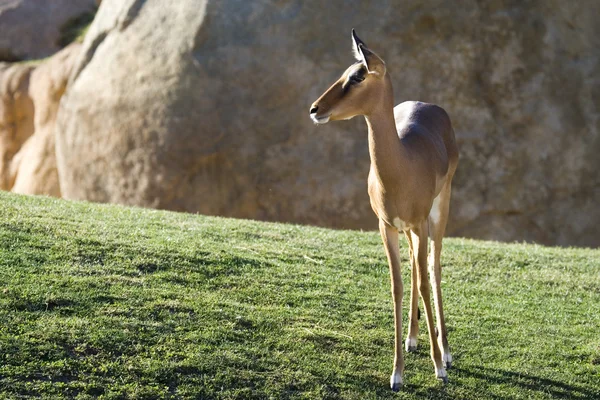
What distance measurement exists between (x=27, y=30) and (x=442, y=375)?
1418 cm

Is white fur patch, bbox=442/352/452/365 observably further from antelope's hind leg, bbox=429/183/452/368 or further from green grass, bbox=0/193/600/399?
antelope's hind leg, bbox=429/183/452/368

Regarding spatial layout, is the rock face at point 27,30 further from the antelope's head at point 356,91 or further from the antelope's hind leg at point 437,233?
the antelope's head at point 356,91

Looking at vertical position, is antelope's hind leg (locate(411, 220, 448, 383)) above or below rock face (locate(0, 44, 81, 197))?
above

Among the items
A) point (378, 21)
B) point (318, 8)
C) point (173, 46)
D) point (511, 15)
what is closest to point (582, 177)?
point (511, 15)

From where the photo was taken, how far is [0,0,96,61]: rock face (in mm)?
17922

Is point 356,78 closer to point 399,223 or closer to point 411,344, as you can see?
point 399,223

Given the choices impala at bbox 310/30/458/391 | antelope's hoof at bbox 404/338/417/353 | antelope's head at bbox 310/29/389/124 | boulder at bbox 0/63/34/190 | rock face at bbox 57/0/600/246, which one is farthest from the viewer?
boulder at bbox 0/63/34/190

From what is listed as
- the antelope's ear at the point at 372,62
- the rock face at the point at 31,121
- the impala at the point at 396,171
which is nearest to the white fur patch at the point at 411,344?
the impala at the point at 396,171

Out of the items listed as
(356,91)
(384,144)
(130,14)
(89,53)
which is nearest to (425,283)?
(384,144)

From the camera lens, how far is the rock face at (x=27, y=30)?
1792 cm

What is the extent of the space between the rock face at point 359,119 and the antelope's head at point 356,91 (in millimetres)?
7896

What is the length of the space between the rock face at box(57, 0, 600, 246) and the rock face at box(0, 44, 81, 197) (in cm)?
Result: 311

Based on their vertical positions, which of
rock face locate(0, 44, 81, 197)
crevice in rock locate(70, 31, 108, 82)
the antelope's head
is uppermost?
the antelope's head

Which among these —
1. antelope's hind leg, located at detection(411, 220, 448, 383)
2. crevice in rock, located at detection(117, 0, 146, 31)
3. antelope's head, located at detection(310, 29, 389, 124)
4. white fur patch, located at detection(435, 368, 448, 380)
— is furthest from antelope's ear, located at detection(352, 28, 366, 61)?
crevice in rock, located at detection(117, 0, 146, 31)
